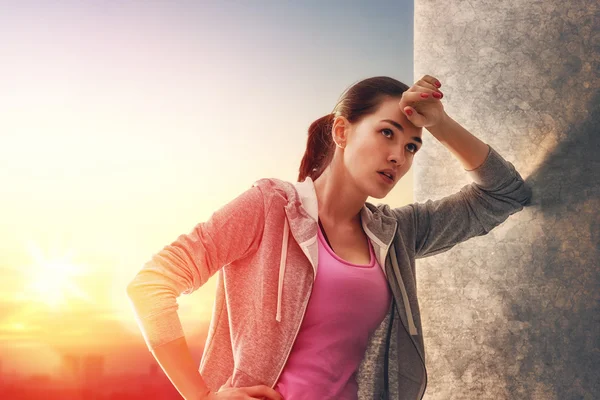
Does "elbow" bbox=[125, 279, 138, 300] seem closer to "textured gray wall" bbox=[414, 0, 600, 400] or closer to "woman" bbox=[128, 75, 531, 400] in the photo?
"woman" bbox=[128, 75, 531, 400]

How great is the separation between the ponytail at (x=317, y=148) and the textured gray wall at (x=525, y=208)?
1.01 ft

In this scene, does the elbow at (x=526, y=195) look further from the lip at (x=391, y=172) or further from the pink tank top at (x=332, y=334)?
the pink tank top at (x=332, y=334)

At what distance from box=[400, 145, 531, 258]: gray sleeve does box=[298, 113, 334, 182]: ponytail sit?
0.26 m

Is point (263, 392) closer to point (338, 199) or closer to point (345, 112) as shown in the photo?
point (338, 199)

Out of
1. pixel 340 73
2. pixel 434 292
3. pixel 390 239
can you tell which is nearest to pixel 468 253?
pixel 434 292

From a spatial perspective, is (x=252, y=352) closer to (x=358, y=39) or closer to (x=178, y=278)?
(x=178, y=278)

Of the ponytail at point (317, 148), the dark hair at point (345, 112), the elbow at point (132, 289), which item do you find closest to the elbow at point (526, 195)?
the dark hair at point (345, 112)

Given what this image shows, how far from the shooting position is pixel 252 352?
4.36 feet

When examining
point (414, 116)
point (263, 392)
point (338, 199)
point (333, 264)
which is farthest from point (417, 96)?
point (263, 392)

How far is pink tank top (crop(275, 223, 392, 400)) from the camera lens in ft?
4.39

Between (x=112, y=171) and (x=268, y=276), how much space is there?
1.67 meters

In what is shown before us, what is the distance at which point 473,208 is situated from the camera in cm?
157

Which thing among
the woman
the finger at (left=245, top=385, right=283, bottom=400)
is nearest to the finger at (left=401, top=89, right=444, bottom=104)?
the woman

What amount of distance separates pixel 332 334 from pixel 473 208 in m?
0.51
